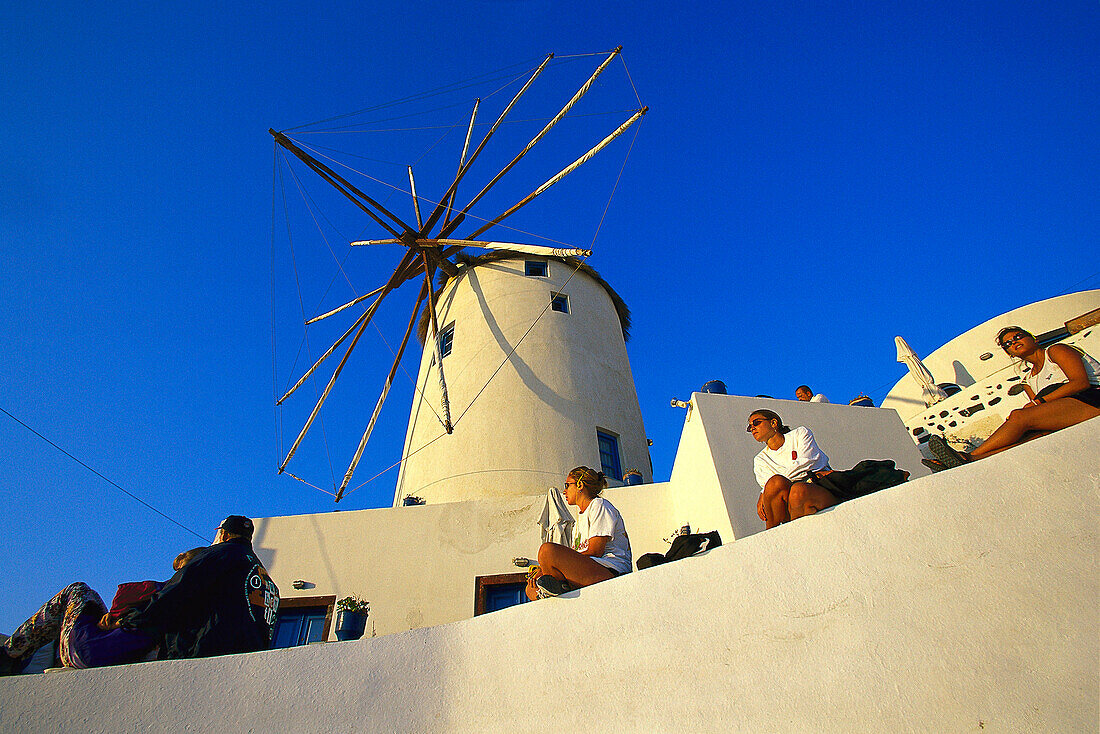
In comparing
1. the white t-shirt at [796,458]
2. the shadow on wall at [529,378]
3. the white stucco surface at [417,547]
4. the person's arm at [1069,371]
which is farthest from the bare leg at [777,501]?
the shadow on wall at [529,378]

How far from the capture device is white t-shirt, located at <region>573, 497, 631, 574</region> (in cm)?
383

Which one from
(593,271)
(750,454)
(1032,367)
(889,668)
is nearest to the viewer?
(889,668)

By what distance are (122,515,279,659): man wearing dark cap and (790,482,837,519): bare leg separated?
3.05 metres

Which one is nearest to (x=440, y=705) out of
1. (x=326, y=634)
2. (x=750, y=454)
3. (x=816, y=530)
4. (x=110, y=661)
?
(x=110, y=661)

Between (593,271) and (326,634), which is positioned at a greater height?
(593,271)

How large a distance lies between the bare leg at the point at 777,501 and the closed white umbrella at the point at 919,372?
340 inches

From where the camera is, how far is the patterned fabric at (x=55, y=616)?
11.6ft

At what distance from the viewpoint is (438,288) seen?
15242mm

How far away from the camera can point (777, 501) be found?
3.67 m

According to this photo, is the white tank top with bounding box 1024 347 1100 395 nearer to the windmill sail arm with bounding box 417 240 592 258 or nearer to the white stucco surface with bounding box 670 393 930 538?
the white stucco surface with bounding box 670 393 930 538

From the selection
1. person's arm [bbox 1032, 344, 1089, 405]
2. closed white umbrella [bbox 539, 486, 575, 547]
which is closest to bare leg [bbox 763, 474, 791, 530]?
person's arm [bbox 1032, 344, 1089, 405]

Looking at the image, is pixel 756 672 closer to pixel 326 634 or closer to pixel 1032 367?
pixel 1032 367

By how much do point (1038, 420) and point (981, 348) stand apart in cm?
1217

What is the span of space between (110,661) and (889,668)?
396cm
